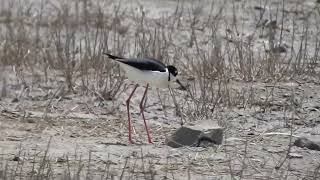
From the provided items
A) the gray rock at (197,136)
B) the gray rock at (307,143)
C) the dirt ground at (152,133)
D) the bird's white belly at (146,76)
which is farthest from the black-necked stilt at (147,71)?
the gray rock at (307,143)

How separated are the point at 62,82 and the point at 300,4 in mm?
4507

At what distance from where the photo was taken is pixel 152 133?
5.85 m

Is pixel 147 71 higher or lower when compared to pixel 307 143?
higher

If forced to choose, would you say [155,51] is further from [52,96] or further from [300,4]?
[300,4]

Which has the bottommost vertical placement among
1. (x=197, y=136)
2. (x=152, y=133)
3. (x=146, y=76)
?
(x=152, y=133)

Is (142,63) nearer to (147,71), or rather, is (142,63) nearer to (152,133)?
(147,71)

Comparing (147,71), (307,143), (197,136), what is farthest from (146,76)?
(307,143)

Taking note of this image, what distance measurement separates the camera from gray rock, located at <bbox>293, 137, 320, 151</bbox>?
17.6 ft

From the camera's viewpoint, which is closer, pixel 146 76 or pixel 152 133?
pixel 146 76

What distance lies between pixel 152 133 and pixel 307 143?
1.09m

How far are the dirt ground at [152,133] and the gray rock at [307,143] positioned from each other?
0.08 meters

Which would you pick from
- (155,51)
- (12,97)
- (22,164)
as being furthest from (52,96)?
(22,164)

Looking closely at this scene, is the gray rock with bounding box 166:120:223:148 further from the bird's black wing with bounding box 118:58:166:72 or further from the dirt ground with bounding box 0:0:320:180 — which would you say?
the bird's black wing with bounding box 118:58:166:72

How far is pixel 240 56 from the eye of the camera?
24.2 feet
